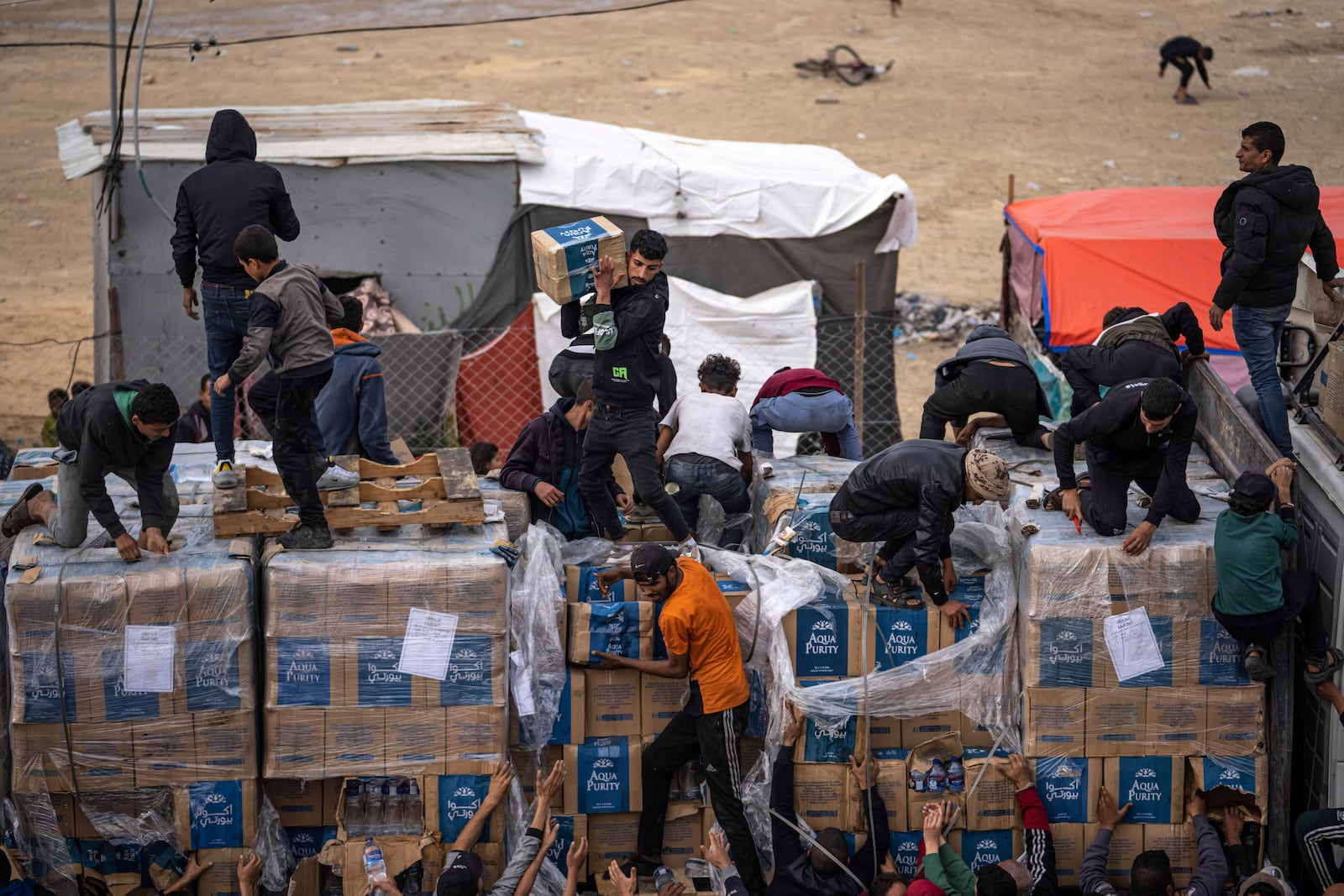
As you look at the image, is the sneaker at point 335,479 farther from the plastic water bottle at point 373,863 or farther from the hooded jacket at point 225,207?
the plastic water bottle at point 373,863

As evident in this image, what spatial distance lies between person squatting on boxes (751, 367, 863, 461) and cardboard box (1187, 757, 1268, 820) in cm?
257

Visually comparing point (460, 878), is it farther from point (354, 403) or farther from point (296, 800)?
point (354, 403)

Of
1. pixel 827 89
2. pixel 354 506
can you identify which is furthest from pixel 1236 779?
pixel 827 89

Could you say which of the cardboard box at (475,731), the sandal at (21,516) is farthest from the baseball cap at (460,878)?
the sandal at (21,516)

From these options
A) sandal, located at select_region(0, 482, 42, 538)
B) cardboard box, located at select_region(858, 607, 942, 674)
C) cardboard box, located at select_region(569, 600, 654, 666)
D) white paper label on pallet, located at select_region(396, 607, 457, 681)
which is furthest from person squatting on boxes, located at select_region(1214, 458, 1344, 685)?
sandal, located at select_region(0, 482, 42, 538)

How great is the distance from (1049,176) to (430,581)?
54.1 ft

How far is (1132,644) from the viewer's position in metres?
6.30

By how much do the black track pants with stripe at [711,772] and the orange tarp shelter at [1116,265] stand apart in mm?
5295

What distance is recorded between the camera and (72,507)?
20.3 feet

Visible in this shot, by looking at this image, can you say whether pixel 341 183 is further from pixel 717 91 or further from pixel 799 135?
pixel 717 91

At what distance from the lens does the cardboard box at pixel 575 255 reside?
6559 mm

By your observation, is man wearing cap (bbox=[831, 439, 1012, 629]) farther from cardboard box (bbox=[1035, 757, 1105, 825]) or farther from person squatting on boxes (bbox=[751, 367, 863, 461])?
person squatting on boxes (bbox=[751, 367, 863, 461])

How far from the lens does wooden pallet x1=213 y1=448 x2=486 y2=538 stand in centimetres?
639

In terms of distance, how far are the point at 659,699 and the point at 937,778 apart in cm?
134
